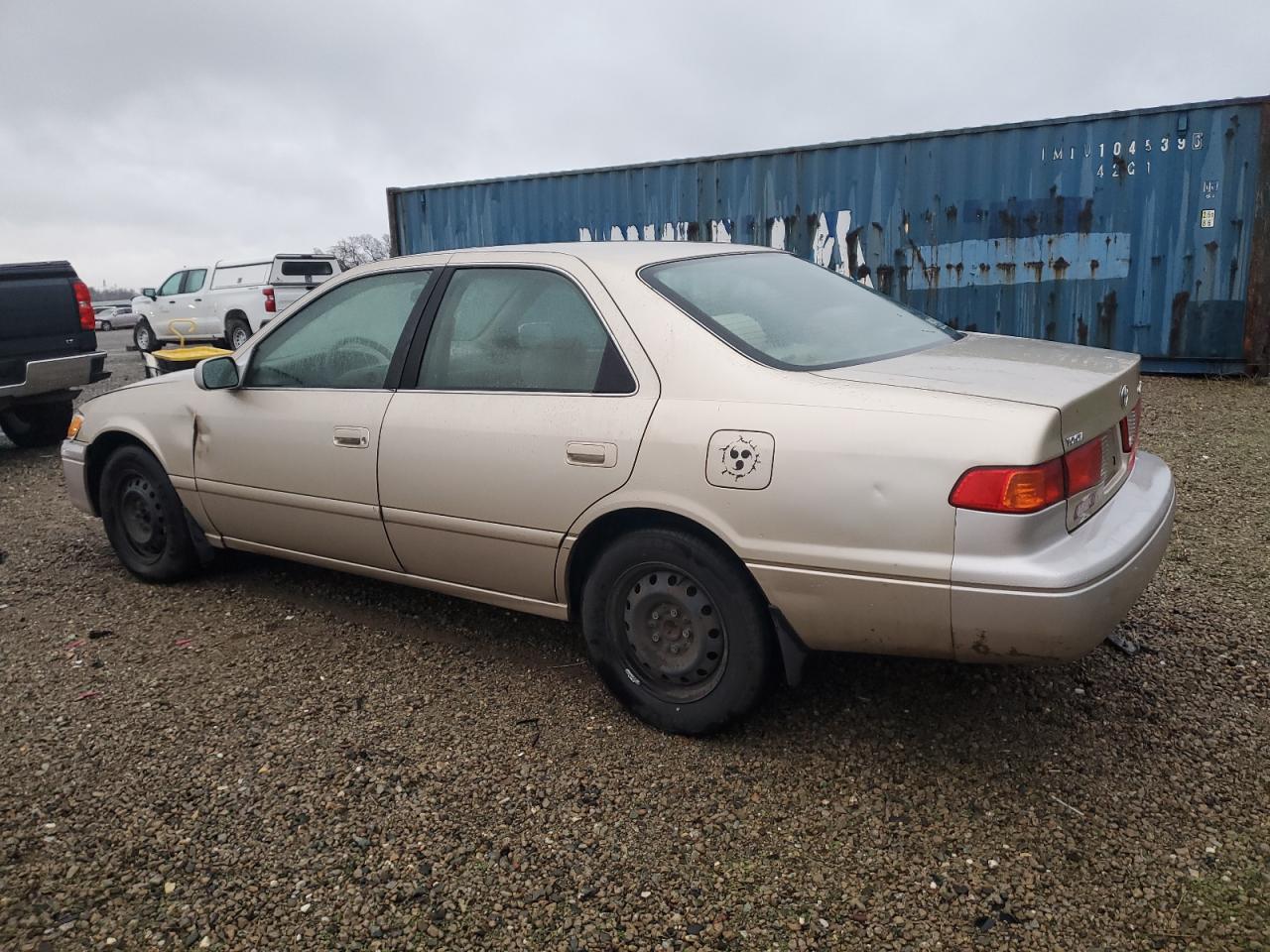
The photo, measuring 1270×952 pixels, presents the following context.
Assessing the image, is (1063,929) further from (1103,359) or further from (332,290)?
(332,290)

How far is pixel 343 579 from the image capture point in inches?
177

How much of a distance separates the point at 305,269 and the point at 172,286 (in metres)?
3.81

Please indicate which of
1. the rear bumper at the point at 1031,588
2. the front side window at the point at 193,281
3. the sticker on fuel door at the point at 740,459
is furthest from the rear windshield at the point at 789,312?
the front side window at the point at 193,281

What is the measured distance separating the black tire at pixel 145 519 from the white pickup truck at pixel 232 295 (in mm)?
12388

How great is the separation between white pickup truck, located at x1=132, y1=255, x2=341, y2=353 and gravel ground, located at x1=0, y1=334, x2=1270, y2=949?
45.9ft

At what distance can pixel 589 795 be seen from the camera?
264cm

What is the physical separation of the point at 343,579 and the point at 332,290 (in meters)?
1.42

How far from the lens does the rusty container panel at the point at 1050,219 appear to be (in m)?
9.31


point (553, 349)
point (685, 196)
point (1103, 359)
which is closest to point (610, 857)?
point (553, 349)

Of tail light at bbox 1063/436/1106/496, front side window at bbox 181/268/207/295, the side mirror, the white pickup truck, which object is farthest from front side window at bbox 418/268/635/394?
front side window at bbox 181/268/207/295

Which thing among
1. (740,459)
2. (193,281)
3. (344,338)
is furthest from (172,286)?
(740,459)

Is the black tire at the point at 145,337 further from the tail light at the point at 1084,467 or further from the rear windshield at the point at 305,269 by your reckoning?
the tail light at the point at 1084,467

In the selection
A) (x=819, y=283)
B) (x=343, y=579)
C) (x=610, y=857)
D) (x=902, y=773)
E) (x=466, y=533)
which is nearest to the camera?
(x=610, y=857)

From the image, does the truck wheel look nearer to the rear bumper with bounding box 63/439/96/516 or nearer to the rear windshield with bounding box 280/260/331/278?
the rear windshield with bounding box 280/260/331/278
